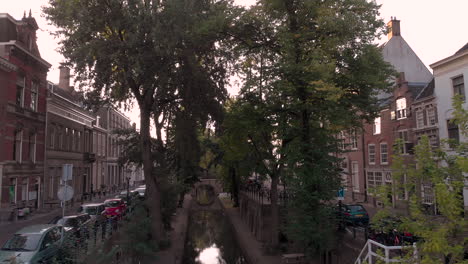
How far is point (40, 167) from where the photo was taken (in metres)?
33.8

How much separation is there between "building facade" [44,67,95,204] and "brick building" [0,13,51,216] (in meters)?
2.17

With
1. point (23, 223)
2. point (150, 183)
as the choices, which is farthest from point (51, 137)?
point (150, 183)

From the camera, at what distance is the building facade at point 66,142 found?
36688 mm

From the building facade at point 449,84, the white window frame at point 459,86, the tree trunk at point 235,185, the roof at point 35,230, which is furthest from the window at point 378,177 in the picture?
the roof at point 35,230

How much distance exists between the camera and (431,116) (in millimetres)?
28234

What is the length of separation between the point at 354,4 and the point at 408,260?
44.3 ft

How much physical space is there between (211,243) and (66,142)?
80.9 feet

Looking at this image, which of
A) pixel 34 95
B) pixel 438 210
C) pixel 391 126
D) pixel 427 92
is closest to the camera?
pixel 438 210

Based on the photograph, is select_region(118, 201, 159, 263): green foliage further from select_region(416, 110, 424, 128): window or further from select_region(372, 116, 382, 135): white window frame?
select_region(372, 116, 382, 135): white window frame

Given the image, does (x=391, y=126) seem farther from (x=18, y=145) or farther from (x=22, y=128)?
(x=18, y=145)

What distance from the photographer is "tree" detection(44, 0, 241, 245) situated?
1650 centimetres

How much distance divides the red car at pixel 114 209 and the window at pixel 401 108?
25392 millimetres

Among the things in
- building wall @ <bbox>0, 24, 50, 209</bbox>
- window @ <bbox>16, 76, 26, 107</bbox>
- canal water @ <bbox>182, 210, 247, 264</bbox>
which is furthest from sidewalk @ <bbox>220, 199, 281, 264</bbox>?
window @ <bbox>16, 76, 26, 107</bbox>

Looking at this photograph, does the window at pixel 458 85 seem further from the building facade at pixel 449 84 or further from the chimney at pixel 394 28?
the chimney at pixel 394 28
